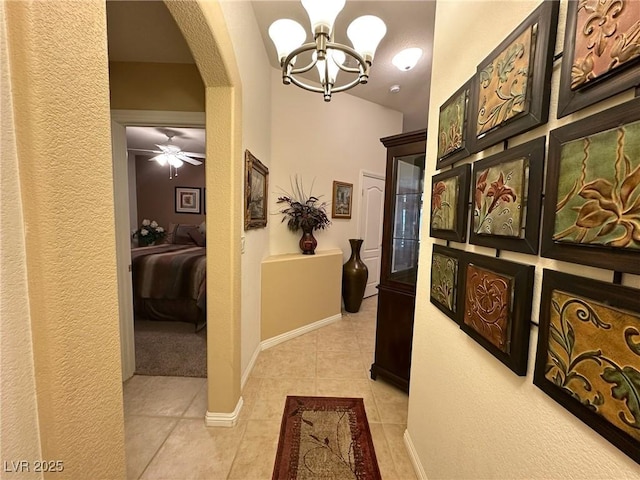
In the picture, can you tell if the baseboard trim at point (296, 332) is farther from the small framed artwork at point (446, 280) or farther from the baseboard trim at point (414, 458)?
the small framed artwork at point (446, 280)

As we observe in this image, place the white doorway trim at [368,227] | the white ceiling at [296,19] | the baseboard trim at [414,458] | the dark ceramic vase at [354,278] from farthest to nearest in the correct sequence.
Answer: the white doorway trim at [368,227] < the dark ceramic vase at [354,278] < the white ceiling at [296,19] < the baseboard trim at [414,458]

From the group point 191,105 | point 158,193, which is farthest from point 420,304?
point 158,193

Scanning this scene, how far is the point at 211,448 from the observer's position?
153 cm

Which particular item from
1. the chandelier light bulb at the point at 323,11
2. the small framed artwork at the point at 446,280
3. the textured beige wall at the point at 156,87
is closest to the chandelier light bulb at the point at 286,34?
the chandelier light bulb at the point at 323,11

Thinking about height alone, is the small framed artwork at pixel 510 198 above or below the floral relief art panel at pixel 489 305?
above

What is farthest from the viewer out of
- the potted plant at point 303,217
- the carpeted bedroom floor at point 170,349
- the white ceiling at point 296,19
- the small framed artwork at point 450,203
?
the potted plant at point 303,217

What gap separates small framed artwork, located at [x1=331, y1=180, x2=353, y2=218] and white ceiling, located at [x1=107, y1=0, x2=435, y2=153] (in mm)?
1185

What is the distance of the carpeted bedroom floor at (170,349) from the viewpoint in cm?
229

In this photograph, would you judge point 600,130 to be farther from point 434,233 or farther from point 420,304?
point 420,304

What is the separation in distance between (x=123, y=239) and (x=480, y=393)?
253 centimetres

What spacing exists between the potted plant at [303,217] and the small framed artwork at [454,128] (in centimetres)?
191

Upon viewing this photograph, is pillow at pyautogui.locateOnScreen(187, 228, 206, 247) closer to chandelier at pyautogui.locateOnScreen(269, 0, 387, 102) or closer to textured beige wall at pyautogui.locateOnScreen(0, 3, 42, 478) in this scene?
chandelier at pyautogui.locateOnScreen(269, 0, 387, 102)

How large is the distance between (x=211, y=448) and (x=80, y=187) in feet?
5.59

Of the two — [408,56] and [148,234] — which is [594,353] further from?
[148,234]
